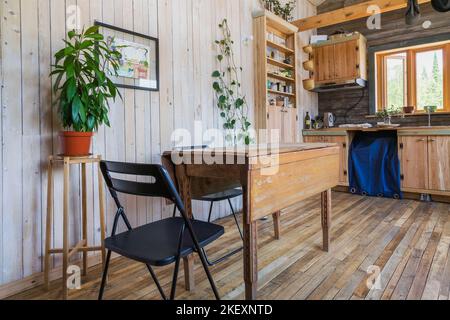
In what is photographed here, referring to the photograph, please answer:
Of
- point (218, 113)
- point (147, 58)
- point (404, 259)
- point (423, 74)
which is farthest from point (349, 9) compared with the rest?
point (404, 259)

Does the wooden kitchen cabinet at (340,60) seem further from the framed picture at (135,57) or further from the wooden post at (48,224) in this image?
the wooden post at (48,224)

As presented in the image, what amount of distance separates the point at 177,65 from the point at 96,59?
1029 millimetres

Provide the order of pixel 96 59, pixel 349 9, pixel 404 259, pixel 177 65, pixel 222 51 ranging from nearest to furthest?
pixel 96 59 < pixel 404 259 < pixel 177 65 < pixel 222 51 < pixel 349 9

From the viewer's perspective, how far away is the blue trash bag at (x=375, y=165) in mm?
3977

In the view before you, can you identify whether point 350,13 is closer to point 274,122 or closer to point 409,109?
point 409,109

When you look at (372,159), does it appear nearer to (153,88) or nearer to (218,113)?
(218,113)

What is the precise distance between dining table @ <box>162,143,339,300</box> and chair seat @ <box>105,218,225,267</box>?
0.19 metres

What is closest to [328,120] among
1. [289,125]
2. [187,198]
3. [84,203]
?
[289,125]

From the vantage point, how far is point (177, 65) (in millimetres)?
2727

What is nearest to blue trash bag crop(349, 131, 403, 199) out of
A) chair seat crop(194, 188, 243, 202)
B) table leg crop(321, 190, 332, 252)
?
table leg crop(321, 190, 332, 252)

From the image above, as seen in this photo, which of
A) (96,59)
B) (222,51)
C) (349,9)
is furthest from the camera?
(349,9)

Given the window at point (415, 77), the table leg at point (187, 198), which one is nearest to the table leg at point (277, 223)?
the table leg at point (187, 198)

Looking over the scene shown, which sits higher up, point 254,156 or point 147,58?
point 147,58

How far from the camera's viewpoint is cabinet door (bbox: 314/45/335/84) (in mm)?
4684
